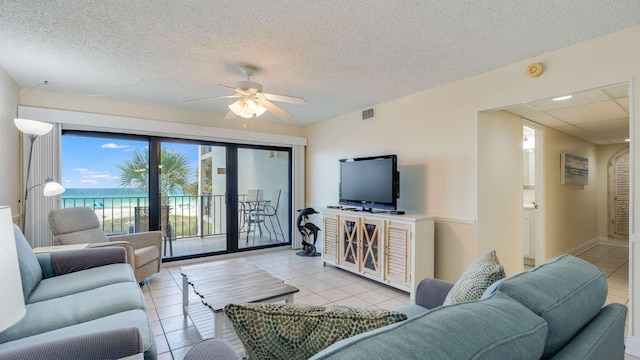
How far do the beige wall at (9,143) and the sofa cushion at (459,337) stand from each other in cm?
390

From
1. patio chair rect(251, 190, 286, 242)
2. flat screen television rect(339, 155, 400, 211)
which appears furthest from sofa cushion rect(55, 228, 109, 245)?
flat screen television rect(339, 155, 400, 211)

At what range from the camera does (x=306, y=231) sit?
5324mm

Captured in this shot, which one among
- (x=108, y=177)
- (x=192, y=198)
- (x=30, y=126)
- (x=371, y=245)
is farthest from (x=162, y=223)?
Result: (x=371, y=245)

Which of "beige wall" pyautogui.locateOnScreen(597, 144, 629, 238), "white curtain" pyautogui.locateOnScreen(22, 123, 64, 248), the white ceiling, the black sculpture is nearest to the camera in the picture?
the white ceiling

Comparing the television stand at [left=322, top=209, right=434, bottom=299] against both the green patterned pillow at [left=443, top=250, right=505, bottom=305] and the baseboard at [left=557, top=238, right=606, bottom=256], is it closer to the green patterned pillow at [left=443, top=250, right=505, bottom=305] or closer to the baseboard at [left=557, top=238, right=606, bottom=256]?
the green patterned pillow at [left=443, top=250, right=505, bottom=305]

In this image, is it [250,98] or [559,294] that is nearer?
[559,294]

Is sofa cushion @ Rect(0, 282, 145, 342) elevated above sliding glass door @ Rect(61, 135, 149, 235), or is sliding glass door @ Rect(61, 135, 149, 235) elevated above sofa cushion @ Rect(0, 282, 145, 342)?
sliding glass door @ Rect(61, 135, 149, 235)

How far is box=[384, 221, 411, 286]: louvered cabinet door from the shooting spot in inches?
128

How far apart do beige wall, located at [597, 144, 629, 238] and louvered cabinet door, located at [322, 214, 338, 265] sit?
18.4 feet

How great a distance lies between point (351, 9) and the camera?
194cm

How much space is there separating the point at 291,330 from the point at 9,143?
4034mm

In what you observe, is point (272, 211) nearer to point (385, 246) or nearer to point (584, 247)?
point (385, 246)

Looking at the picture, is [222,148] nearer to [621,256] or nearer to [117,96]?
[117,96]

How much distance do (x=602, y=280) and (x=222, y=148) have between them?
4809 mm
